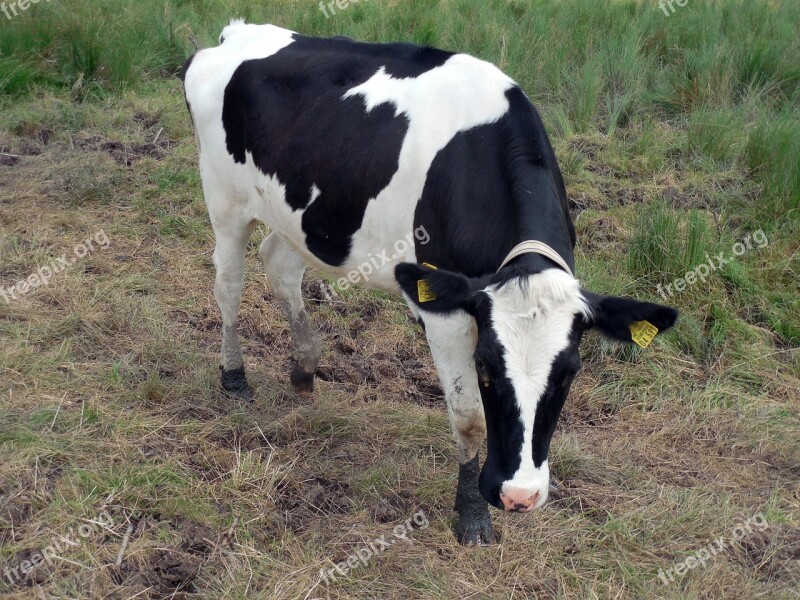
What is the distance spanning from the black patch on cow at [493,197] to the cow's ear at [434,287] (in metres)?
0.28

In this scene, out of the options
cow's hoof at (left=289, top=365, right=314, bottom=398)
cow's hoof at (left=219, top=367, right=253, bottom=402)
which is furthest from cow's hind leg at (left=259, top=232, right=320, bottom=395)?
cow's hoof at (left=219, top=367, right=253, bottom=402)

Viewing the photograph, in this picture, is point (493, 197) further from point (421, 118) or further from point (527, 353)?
point (527, 353)

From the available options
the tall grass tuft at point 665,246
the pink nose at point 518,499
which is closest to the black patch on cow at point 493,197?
the pink nose at point 518,499

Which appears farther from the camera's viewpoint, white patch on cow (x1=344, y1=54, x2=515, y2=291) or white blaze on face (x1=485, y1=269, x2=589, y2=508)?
white patch on cow (x1=344, y1=54, x2=515, y2=291)

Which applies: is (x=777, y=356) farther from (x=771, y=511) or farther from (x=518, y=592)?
(x=518, y=592)

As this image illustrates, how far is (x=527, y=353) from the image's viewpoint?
10.1 ft

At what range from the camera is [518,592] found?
356 cm

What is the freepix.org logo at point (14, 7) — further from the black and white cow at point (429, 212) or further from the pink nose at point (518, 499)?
the pink nose at point (518, 499)

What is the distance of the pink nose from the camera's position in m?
3.06

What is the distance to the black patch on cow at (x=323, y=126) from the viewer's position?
4.01 m

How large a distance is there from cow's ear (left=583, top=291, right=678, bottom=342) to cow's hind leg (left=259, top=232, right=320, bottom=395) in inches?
88.0

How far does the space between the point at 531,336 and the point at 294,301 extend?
2378 mm

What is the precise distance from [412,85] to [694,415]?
7.93ft

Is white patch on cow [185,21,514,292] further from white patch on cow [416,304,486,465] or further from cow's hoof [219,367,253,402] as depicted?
cow's hoof [219,367,253,402]
